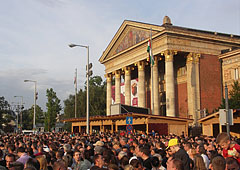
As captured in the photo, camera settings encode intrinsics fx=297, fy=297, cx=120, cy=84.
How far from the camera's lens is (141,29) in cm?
4116

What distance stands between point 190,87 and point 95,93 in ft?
121

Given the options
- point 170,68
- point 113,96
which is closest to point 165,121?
point 170,68

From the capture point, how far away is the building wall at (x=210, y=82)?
37.2m

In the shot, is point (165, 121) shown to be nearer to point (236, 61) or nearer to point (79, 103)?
point (236, 61)

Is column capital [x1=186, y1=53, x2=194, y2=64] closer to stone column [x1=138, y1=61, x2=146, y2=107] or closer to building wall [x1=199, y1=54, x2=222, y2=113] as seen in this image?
building wall [x1=199, y1=54, x2=222, y2=113]

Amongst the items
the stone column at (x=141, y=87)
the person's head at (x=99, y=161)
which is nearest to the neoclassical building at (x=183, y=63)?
the stone column at (x=141, y=87)

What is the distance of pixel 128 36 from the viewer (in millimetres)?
44812

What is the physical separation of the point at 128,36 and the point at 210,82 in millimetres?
14200

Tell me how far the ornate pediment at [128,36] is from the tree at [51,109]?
61.5ft

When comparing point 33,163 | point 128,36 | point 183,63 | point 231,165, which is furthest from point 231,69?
point 33,163

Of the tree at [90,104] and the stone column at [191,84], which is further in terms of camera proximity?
the tree at [90,104]

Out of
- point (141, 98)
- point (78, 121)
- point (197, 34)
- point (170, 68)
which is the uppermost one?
point (197, 34)

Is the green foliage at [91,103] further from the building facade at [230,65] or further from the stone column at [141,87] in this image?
the building facade at [230,65]

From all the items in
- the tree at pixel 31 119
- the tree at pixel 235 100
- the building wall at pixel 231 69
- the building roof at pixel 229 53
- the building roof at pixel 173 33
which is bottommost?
the tree at pixel 31 119
